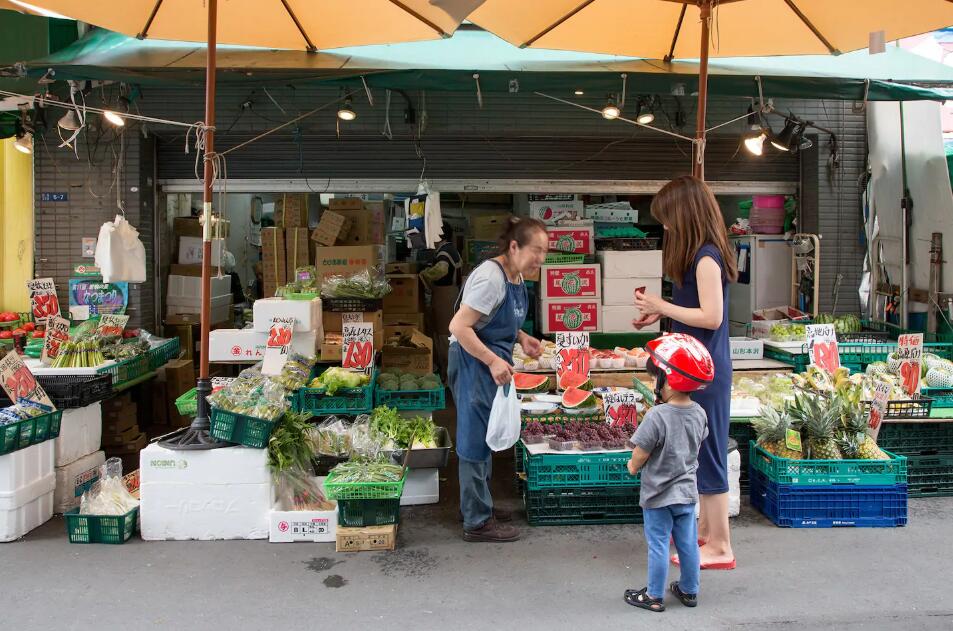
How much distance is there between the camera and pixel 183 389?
8.75m

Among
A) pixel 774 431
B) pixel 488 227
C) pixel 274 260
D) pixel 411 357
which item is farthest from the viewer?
pixel 488 227

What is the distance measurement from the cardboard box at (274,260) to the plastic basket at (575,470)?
4.91 m

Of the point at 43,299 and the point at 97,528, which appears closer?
the point at 97,528

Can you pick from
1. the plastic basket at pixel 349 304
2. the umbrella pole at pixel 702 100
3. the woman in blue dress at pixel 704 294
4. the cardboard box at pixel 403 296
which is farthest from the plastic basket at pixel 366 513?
the cardboard box at pixel 403 296

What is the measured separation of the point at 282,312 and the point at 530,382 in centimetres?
218

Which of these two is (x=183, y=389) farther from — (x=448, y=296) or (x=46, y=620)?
(x=46, y=620)

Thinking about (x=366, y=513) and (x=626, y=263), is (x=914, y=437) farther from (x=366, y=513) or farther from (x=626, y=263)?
(x=366, y=513)

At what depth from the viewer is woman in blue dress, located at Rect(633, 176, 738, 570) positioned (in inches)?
171

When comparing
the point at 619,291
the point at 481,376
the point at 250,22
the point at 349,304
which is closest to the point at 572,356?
the point at 481,376

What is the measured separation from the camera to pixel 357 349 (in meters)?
6.83

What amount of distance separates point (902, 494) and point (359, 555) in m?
3.67

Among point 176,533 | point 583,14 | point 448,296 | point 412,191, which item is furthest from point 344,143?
point 176,533

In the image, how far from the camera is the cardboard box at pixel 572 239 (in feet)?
29.9

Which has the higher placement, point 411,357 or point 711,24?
point 711,24
